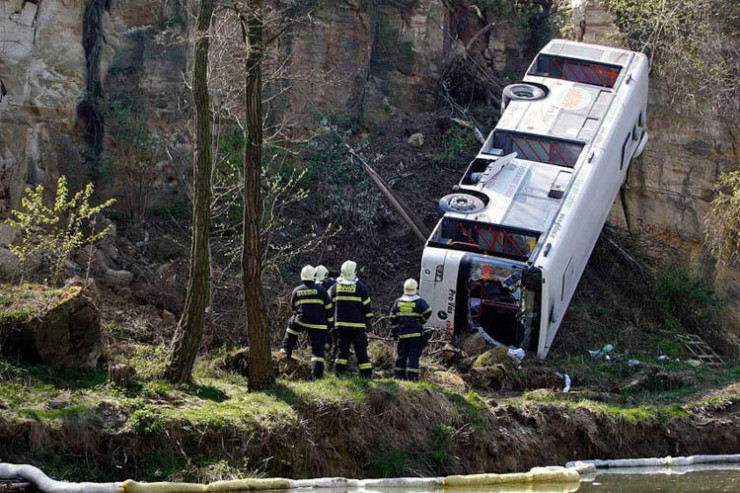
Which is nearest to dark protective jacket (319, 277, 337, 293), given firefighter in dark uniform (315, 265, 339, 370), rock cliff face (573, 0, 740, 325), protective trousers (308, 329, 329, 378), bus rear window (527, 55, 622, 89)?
firefighter in dark uniform (315, 265, 339, 370)

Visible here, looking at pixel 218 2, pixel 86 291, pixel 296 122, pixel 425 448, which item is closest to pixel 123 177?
pixel 296 122

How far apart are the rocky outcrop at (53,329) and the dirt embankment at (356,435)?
1004 mm

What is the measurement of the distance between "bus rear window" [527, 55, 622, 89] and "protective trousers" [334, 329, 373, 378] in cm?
713

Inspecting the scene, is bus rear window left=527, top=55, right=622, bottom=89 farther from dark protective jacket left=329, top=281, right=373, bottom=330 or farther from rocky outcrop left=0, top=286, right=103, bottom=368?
rocky outcrop left=0, top=286, right=103, bottom=368

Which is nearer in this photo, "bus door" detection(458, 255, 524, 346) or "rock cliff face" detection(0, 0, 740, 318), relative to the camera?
"bus door" detection(458, 255, 524, 346)

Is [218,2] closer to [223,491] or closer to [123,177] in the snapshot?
[223,491]

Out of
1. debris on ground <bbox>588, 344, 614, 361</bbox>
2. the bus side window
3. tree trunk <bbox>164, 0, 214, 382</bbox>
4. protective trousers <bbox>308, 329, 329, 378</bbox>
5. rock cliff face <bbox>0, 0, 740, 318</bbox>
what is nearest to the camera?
tree trunk <bbox>164, 0, 214, 382</bbox>

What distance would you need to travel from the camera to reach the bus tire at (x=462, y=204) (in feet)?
52.1

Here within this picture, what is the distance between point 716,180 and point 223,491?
1285cm

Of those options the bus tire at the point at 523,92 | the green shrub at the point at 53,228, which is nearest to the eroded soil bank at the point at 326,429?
the green shrub at the point at 53,228

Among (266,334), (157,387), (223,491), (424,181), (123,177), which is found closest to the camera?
(223,491)

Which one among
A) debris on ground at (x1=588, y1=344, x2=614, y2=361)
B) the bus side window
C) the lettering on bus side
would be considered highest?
the bus side window

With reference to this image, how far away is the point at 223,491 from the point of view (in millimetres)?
10344

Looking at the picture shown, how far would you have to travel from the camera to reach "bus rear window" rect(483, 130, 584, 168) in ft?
55.0
